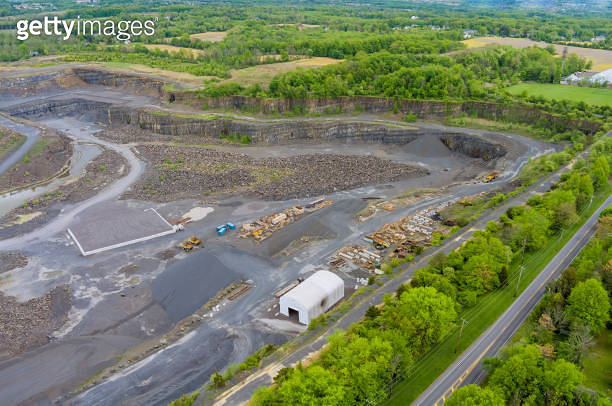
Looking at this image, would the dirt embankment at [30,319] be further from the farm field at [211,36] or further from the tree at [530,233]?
the farm field at [211,36]

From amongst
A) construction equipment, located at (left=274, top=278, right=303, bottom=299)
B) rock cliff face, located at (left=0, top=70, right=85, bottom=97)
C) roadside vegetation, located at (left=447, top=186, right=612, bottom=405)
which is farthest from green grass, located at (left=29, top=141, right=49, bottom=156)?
roadside vegetation, located at (left=447, top=186, right=612, bottom=405)

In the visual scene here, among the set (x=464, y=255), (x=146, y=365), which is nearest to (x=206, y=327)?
(x=146, y=365)

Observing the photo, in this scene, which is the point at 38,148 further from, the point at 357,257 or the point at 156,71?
the point at 357,257

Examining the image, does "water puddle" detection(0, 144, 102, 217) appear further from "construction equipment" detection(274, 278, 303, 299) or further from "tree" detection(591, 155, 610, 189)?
"tree" detection(591, 155, 610, 189)

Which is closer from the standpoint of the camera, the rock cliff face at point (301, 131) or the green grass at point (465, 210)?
the green grass at point (465, 210)

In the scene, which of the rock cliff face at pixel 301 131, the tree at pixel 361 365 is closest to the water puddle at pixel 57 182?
the rock cliff face at pixel 301 131

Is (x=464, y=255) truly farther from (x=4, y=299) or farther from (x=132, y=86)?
(x=132, y=86)
